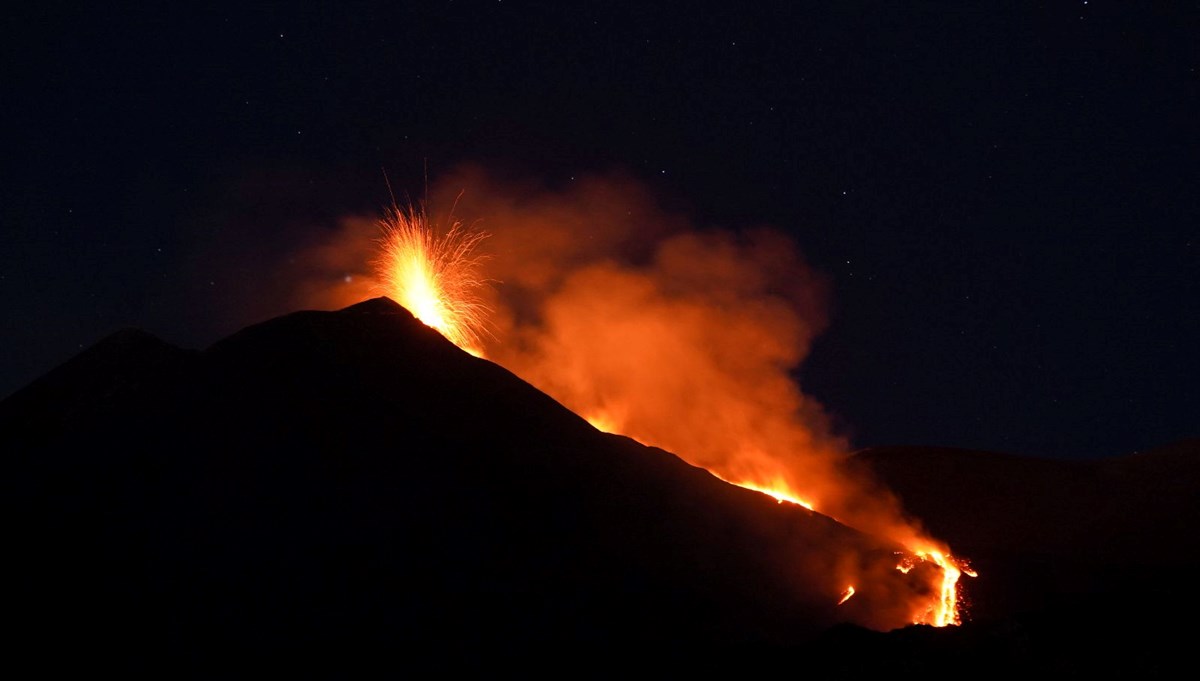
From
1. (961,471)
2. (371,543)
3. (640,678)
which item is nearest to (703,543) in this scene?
(640,678)

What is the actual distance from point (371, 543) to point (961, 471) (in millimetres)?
28540

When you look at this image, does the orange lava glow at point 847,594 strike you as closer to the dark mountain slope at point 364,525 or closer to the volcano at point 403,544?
the volcano at point 403,544

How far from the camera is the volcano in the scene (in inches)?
535

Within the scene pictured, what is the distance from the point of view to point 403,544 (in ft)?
53.4

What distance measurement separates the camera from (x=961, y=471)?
36.3 m

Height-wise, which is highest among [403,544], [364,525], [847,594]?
[847,594]

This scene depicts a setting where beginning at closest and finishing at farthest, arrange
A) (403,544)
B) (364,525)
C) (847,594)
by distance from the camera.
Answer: (403,544) → (364,525) → (847,594)

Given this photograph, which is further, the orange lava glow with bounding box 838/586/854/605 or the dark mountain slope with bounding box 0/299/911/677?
the orange lava glow with bounding box 838/586/854/605

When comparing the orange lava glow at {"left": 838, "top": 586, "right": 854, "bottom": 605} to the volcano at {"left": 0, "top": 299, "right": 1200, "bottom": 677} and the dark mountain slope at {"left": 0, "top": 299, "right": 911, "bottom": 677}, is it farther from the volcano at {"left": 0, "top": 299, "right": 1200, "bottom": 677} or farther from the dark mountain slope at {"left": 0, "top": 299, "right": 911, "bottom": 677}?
the dark mountain slope at {"left": 0, "top": 299, "right": 911, "bottom": 677}

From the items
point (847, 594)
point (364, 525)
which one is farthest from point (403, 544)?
point (847, 594)

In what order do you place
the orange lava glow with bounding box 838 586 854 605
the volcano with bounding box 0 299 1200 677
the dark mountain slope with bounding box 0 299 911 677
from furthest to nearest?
the orange lava glow with bounding box 838 586 854 605 < the dark mountain slope with bounding box 0 299 911 677 < the volcano with bounding box 0 299 1200 677

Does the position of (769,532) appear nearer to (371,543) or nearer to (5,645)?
(371,543)

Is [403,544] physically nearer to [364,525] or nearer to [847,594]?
[364,525]

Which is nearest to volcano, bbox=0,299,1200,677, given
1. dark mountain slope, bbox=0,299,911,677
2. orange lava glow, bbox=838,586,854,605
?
dark mountain slope, bbox=0,299,911,677
